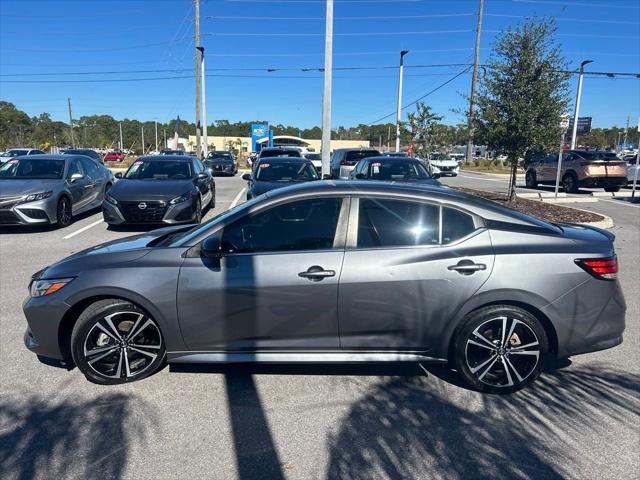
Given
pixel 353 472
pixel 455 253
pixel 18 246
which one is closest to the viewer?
pixel 353 472

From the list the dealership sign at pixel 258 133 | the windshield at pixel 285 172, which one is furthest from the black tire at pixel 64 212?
the dealership sign at pixel 258 133

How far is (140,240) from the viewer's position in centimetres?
412

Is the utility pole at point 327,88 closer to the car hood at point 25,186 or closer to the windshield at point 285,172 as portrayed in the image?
the windshield at point 285,172

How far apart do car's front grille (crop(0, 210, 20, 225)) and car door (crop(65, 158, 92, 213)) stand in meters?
1.43

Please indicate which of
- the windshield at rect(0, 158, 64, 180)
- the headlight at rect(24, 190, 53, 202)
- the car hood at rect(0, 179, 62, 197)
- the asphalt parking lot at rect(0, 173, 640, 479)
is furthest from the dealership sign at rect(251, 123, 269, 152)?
the asphalt parking lot at rect(0, 173, 640, 479)

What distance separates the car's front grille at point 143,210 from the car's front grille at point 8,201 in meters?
1.88

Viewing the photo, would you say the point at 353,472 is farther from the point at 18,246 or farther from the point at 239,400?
the point at 18,246

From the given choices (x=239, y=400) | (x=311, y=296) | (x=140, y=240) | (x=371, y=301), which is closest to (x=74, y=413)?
(x=239, y=400)

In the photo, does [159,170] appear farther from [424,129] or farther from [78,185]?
[424,129]

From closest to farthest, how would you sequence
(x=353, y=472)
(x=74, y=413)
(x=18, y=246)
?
(x=353, y=472), (x=74, y=413), (x=18, y=246)

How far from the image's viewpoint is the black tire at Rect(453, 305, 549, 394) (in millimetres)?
3467

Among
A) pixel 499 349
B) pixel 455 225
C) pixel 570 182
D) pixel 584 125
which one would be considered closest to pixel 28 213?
pixel 455 225

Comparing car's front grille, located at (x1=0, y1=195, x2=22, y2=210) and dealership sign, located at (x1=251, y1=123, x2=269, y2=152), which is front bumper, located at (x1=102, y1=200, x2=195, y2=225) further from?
dealership sign, located at (x1=251, y1=123, x2=269, y2=152)

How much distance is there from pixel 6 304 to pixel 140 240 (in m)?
2.40
